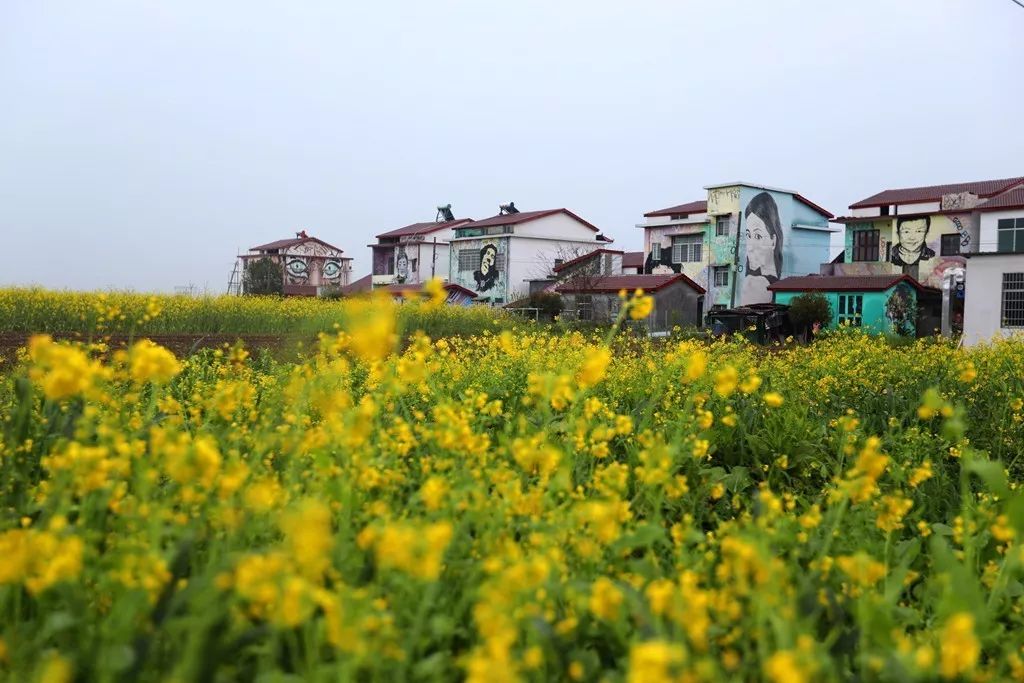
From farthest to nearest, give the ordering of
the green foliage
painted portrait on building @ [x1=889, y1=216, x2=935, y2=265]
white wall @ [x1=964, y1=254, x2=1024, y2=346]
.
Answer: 1. painted portrait on building @ [x1=889, y1=216, x2=935, y2=265]
2. the green foliage
3. white wall @ [x1=964, y1=254, x2=1024, y2=346]

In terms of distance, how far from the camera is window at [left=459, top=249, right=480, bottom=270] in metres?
39.7

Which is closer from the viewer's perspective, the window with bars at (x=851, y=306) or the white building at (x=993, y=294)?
the white building at (x=993, y=294)

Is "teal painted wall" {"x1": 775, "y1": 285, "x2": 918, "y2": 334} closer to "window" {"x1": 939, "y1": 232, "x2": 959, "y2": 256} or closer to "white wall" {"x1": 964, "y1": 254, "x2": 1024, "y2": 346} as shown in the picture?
"window" {"x1": 939, "y1": 232, "x2": 959, "y2": 256}

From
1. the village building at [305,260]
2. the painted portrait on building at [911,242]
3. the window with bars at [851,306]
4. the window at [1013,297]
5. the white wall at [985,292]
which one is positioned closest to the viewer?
the window at [1013,297]

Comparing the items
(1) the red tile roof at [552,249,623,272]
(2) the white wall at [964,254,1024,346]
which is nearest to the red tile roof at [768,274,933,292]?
(2) the white wall at [964,254,1024,346]

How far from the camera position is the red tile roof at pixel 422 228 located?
42753 mm

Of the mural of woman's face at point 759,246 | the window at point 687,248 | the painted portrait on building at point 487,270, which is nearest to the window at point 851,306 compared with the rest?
the mural of woman's face at point 759,246

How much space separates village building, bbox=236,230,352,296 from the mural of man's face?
30.8 meters

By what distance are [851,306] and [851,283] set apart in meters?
0.76

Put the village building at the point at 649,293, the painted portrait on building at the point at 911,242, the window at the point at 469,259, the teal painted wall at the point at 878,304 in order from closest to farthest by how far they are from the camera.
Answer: the teal painted wall at the point at 878,304 → the village building at the point at 649,293 → the painted portrait on building at the point at 911,242 → the window at the point at 469,259

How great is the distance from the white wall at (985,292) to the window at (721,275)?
12.7 metres

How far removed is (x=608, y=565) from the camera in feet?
6.79

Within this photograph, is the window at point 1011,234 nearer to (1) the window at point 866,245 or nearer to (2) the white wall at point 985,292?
(2) the white wall at point 985,292

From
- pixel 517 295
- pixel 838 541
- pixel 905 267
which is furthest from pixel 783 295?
pixel 838 541
